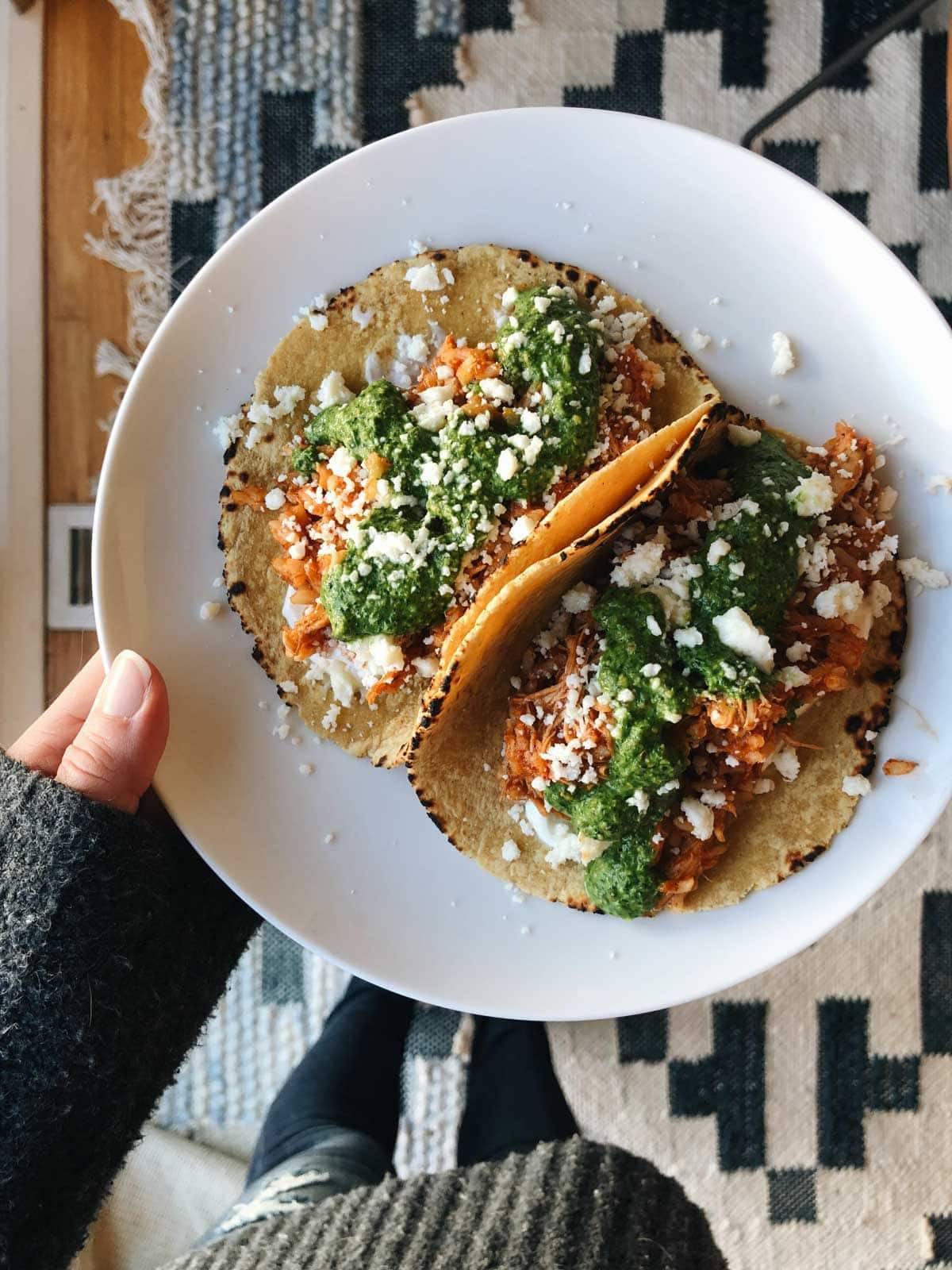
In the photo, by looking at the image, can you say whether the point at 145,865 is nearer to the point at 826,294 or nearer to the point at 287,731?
the point at 287,731

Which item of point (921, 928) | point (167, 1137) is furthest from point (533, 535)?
point (167, 1137)

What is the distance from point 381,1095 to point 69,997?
100 centimetres

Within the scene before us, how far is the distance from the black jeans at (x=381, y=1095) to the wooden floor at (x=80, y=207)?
975 millimetres

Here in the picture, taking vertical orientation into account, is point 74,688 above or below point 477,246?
below

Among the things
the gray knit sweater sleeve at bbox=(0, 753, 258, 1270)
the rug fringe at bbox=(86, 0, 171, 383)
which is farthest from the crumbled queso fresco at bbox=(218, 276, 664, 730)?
the rug fringe at bbox=(86, 0, 171, 383)

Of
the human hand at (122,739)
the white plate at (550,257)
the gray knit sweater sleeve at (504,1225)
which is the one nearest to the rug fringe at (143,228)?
the white plate at (550,257)

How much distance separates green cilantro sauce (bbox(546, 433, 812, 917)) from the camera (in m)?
1.41

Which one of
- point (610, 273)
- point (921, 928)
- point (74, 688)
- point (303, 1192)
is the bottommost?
point (303, 1192)

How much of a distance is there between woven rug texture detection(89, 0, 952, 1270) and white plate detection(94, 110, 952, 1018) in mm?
525

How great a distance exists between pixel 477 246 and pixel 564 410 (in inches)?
13.3

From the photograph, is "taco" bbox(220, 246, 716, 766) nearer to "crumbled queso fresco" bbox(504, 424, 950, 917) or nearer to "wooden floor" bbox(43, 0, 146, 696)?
"crumbled queso fresco" bbox(504, 424, 950, 917)

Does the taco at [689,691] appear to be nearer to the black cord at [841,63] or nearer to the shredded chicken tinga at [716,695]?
the shredded chicken tinga at [716,695]

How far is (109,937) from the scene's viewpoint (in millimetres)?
1519

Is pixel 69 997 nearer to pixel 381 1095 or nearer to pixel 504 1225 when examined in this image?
pixel 504 1225
